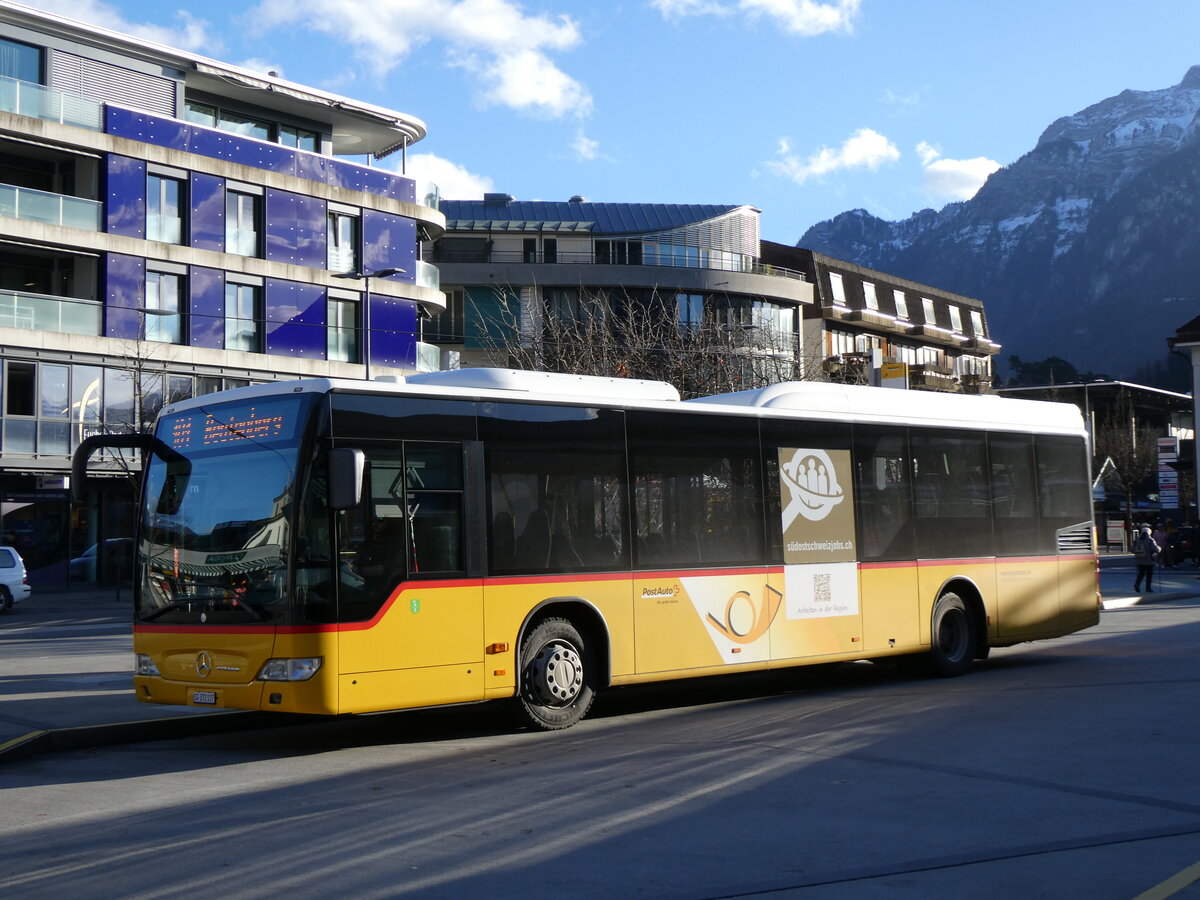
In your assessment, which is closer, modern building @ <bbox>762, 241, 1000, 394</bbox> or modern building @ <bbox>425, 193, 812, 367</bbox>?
modern building @ <bbox>425, 193, 812, 367</bbox>

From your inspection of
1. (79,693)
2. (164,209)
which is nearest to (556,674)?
(79,693)

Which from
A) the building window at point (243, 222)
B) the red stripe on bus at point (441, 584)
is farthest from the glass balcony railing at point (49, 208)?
the red stripe on bus at point (441, 584)

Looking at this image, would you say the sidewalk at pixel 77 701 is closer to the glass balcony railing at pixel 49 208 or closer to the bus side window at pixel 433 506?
the bus side window at pixel 433 506

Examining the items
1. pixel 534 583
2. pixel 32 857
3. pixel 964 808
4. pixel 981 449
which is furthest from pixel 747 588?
pixel 32 857

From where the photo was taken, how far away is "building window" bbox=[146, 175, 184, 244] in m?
38.7

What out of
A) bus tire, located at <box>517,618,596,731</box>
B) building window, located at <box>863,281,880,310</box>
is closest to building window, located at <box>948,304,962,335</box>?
building window, located at <box>863,281,880,310</box>

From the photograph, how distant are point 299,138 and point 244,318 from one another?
7358mm

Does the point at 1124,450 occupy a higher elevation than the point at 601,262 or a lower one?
lower

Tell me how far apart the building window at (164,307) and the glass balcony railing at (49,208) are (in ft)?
7.40

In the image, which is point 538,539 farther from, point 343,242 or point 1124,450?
point 1124,450

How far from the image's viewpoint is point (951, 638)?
1576 centimetres

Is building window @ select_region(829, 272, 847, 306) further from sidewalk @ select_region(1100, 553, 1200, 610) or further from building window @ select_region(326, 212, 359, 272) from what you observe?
building window @ select_region(326, 212, 359, 272)

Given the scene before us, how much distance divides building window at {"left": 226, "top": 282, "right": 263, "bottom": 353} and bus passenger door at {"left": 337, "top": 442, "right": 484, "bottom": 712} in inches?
1219

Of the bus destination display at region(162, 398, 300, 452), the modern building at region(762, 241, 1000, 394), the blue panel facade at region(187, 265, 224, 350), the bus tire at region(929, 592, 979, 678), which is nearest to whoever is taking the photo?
the bus destination display at region(162, 398, 300, 452)
